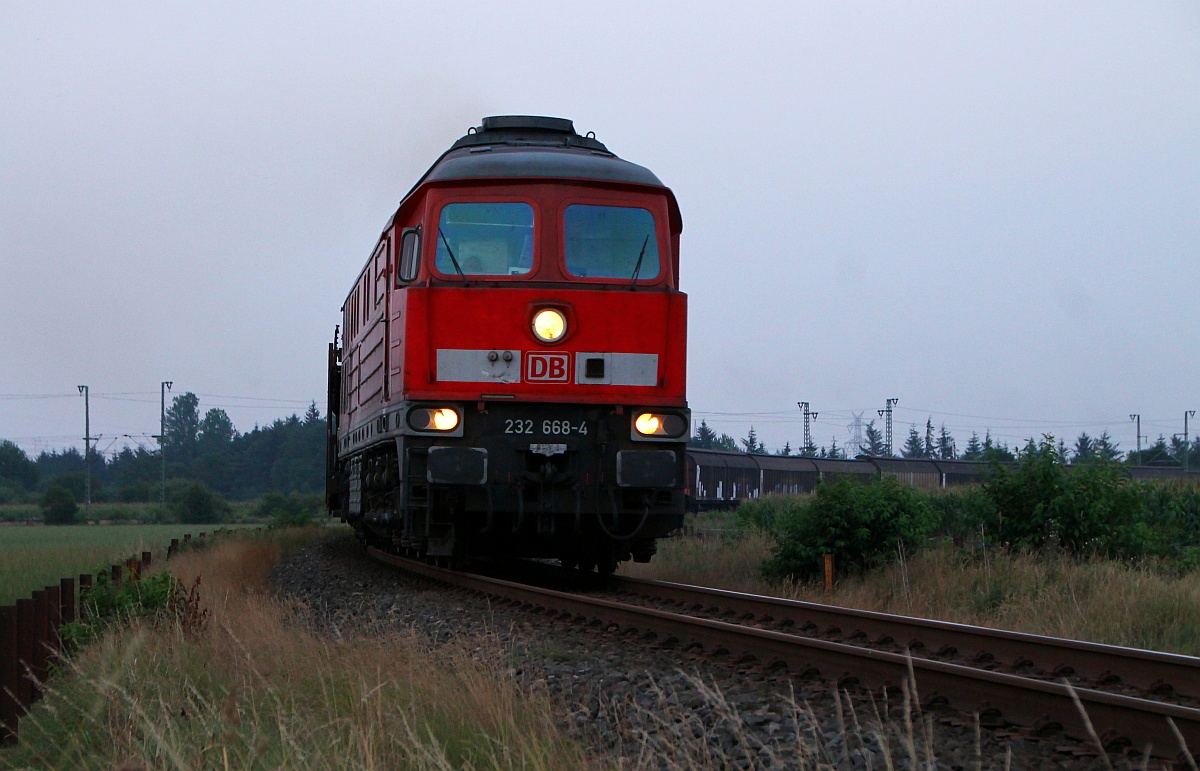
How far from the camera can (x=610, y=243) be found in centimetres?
1054

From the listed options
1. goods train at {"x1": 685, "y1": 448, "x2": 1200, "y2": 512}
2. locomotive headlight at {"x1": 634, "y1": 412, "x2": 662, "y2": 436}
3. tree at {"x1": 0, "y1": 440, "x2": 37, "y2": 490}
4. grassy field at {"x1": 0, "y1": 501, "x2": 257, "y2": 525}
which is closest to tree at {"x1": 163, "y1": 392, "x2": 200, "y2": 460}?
tree at {"x1": 0, "y1": 440, "x2": 37, "y2": 490}

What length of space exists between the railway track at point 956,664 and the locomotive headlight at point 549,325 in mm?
2235

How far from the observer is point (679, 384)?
1035cm

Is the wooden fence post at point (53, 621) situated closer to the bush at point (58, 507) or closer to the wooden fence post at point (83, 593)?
the wooden fence post at point (83, 593)

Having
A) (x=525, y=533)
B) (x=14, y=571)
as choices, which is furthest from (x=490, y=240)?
(x=14, y=571)

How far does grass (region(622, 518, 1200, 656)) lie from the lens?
7655 mm

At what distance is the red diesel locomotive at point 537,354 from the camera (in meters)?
9.98

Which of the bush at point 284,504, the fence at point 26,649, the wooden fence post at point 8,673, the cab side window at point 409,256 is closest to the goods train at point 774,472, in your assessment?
the cab side window at point 409,256

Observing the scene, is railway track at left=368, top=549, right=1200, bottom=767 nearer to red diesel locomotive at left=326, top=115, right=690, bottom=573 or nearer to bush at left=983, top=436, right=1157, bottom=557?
red diesel locomotive at left=326, top=115, right=690, bottom=573

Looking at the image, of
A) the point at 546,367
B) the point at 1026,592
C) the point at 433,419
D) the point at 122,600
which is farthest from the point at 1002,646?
the point at 122,600

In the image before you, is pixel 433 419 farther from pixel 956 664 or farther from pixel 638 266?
pixel 956 664

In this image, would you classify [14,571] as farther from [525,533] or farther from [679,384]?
[679,384]

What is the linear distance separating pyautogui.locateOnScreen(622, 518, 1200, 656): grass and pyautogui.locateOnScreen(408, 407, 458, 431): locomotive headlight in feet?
11.6

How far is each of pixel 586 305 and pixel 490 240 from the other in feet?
3.53
